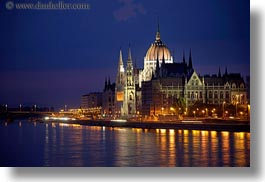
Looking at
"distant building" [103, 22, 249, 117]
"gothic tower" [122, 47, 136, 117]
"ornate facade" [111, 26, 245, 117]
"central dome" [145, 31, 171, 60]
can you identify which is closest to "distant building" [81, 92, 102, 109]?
"distant building" [103, 22, 249, 117]

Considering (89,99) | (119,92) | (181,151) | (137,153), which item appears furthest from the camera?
(119,92)

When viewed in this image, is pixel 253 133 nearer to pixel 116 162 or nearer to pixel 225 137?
pixel 116 162

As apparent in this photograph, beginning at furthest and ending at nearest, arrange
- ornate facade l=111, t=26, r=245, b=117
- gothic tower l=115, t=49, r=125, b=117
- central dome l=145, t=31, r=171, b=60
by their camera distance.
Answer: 1. gothic tower l=115, t=49, r=125, b=117
2. ornate facade l=111, t=26, r=245, b=117
3. central dome l=145, t=31, r=171, b=60

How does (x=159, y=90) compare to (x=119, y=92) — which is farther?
(x=119, y=92)

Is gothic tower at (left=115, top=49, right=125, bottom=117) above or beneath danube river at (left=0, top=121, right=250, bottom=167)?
above

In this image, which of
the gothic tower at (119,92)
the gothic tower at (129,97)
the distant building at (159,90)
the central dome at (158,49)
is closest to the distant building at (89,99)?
the distant building at (159,90)

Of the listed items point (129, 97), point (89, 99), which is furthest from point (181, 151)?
point (129, 97)

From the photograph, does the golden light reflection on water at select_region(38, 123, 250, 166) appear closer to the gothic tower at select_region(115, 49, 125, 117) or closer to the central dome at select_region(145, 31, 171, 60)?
the central dome at select_region(145, 31, 171, 60)

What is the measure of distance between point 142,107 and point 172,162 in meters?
12.4

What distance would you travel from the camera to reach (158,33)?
10961 mm

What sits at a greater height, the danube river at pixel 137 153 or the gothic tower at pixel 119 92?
the gothic tower at pixel 119 92

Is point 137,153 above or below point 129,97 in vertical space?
below

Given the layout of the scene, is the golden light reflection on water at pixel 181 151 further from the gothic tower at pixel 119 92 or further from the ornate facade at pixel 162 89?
the gothic tower at pixel 119 92

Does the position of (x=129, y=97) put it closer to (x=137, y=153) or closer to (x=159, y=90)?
(x=159, y=90)
